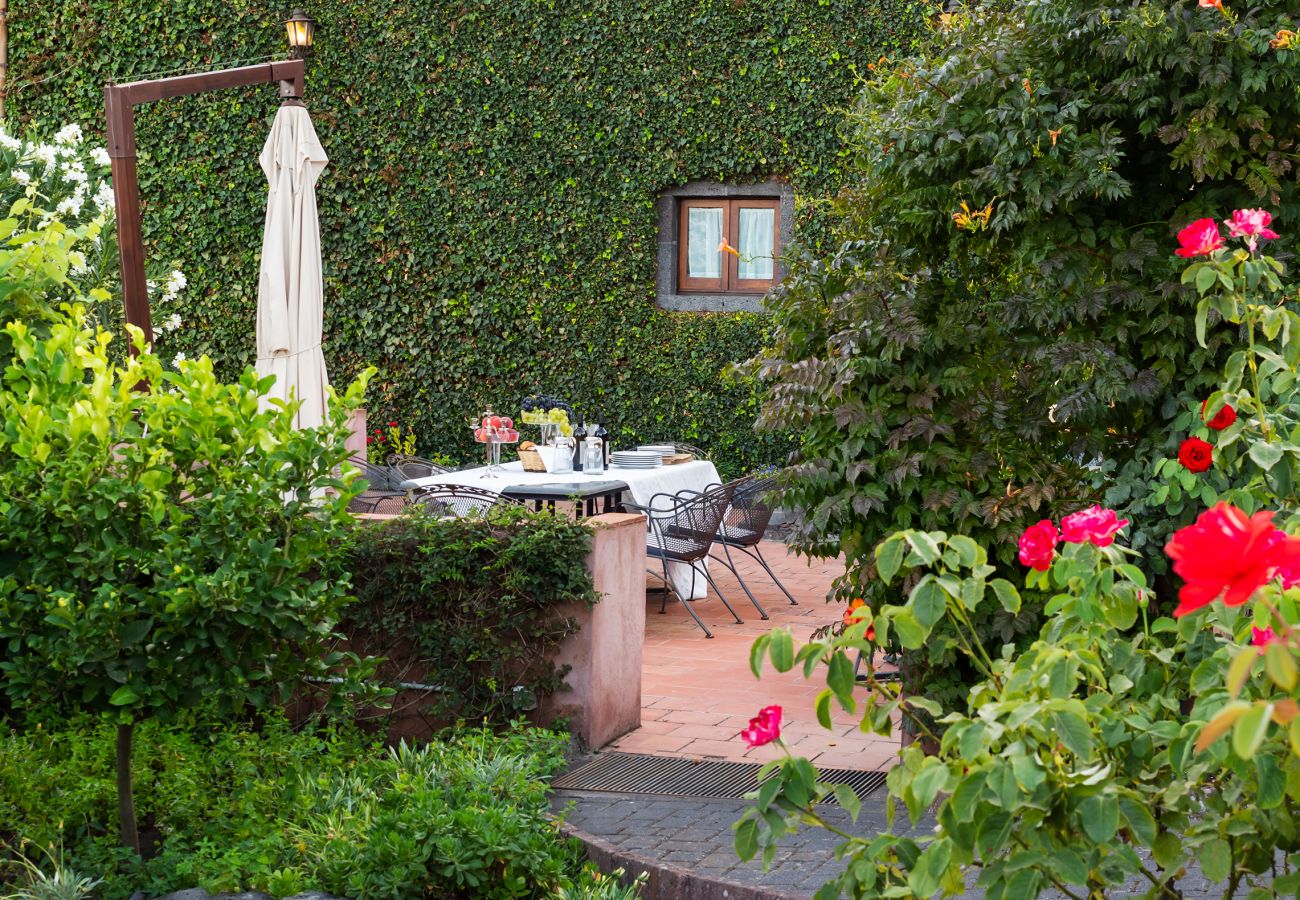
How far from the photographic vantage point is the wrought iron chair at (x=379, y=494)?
277 inches

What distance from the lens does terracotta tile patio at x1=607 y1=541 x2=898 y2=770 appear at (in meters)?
4.73

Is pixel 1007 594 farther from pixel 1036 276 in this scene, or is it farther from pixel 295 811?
pixel 295 811

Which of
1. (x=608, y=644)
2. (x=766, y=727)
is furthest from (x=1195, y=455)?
(x=608, y=644)

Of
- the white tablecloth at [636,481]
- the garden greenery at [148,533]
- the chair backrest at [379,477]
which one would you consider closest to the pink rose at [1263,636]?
the garden greenery at [148,533]

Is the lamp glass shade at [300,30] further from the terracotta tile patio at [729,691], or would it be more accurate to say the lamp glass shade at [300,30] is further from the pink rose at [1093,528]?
the pink rose at [1093,528]

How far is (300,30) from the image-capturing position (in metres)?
10.9

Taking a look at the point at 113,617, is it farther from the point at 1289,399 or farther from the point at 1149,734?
the point at 1289,399

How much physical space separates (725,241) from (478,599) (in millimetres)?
6252

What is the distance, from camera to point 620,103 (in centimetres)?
1035

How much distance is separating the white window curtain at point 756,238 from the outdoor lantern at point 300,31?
385 cm

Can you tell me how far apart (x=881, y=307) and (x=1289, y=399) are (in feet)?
4.52

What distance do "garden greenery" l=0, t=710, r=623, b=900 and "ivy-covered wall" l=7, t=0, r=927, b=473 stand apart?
20.5ft

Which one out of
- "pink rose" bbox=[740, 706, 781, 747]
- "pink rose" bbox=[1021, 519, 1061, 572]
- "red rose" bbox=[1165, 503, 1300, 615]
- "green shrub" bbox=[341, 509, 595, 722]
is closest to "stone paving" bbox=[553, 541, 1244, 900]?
"green shrub" bbox=[341, 509, 595, 722]

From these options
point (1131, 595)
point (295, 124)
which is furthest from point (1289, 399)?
point (295, 124)
